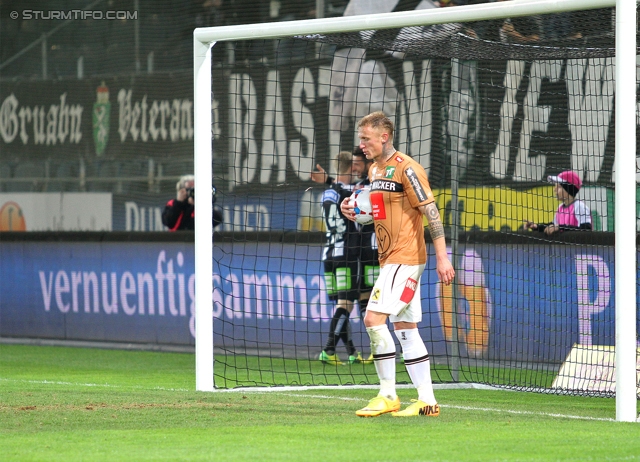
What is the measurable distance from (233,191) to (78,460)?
9.40 m

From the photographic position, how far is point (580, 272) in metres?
11.5

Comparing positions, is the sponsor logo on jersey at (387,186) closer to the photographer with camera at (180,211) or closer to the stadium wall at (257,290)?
the stadium wall at (257,290)

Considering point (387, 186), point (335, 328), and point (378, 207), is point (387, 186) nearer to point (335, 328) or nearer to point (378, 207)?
point (378, 207)

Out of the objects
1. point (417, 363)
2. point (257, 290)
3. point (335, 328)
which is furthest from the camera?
point (257, 290)

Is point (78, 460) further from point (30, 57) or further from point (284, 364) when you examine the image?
point (30, 57)

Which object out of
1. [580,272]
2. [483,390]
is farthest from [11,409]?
[580,272]

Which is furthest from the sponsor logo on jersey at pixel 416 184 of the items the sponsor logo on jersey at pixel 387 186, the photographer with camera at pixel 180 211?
the photographer with camera at pixel 180 211

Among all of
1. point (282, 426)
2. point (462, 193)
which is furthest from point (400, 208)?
point (462, 193)

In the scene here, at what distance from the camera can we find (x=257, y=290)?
45.1ft

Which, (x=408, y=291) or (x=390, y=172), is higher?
(x=390, y=172)

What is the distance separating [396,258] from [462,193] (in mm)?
5479

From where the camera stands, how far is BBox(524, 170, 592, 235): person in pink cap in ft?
38.1

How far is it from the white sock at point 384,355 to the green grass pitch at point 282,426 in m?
0.29

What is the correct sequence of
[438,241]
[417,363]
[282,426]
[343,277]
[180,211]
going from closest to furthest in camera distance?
[282,426]
[438,241]
[417,363]
[343,277]
[180,211]
